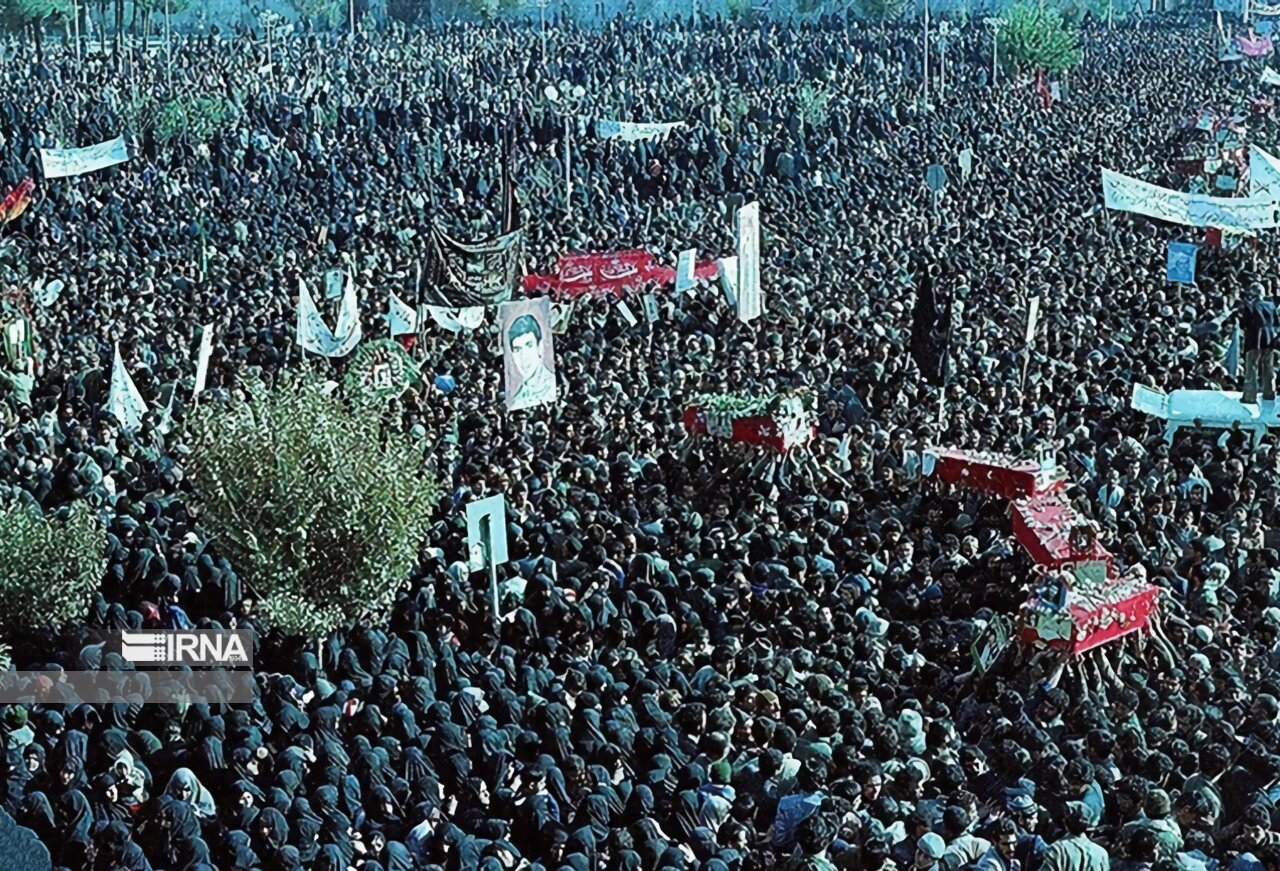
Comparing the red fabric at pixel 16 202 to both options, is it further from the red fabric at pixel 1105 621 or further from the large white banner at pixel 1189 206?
the red fabric at pixel 1105 621

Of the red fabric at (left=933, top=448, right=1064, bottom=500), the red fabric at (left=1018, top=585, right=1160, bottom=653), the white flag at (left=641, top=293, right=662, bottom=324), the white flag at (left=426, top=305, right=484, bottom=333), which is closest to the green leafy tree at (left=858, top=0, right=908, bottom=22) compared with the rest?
the white flag at (left=641, top=293, right=662, bottom=324)

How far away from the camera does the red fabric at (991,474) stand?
1662cm

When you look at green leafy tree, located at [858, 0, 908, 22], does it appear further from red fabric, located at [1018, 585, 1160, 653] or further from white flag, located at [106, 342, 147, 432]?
red fabric, located at [1018, 585, 1160, 653]

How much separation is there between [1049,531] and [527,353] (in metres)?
5.46

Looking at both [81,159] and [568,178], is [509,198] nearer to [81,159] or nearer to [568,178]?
[568,178]

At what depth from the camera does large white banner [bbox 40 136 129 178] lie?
30.7 meters

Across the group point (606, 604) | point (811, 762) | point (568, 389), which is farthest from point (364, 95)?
point (811, 762)

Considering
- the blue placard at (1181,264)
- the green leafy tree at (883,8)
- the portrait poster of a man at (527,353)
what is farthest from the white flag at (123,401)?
the green leafy tree at (883,8)

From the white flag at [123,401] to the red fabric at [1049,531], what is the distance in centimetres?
797

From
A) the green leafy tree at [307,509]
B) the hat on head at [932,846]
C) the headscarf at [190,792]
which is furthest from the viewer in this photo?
the green leafy tree at [307,509]

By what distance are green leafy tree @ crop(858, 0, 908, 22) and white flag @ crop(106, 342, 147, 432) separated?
1722 inches

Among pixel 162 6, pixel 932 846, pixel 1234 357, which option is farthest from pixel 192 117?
pixel 932 846

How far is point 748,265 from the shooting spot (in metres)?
23.3

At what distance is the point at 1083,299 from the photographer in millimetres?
24219
